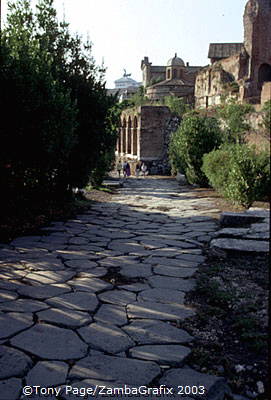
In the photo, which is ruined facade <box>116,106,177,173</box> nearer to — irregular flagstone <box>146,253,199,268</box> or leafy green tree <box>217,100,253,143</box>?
leafy green tree <box>217,100,253,143</box>

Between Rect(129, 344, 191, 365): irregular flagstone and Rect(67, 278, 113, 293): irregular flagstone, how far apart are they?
1154 mm

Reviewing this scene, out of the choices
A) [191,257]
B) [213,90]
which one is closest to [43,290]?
[191,257]

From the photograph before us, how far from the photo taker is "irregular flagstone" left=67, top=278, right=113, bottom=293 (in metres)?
3.76

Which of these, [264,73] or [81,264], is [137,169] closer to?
[264,73]

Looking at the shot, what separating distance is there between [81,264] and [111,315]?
1.48 metres

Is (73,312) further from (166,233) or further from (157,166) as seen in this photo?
(157,166)

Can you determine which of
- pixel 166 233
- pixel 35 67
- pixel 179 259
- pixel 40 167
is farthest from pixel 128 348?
pixel 35 67

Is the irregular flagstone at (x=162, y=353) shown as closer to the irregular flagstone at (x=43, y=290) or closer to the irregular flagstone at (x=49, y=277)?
the irregular flagstone at (x=43, y=290)

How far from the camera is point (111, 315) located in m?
3.19

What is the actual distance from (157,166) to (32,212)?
20.6 metres

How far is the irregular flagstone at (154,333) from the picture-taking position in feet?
9.14

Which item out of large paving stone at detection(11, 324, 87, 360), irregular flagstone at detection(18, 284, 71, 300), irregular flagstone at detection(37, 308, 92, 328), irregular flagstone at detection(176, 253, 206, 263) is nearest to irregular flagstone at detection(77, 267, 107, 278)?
irregular flagstone at detection(18, 284, 71, 300)

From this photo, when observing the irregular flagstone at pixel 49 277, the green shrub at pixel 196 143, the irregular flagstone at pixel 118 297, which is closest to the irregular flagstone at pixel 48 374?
the irregular flagstone at pixel 118 297

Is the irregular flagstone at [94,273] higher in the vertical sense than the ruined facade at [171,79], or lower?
lower
